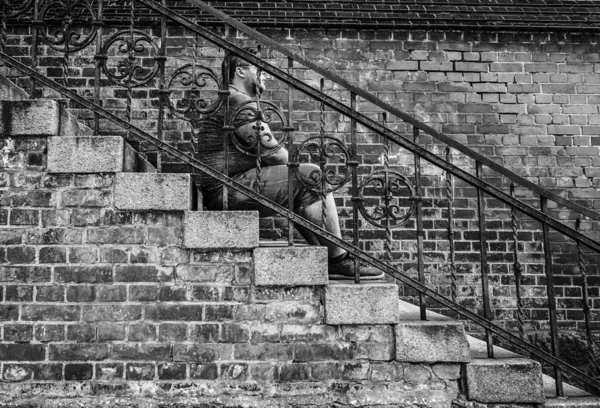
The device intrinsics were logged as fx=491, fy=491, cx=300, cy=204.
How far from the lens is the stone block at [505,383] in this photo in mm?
3328

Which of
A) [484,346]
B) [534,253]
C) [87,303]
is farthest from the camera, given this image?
[534,253]

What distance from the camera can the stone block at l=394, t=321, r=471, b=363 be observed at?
11.0ft

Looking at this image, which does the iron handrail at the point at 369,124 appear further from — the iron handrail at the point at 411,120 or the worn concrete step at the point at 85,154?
the worn concrete step at the point at 85,154

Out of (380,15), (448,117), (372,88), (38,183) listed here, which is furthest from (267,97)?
(38,183)

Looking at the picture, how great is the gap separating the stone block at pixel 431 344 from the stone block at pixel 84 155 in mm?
2287

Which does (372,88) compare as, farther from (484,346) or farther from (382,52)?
(484,346)

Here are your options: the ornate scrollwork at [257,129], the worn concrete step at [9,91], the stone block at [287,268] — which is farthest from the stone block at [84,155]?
the stone block at [287,268]

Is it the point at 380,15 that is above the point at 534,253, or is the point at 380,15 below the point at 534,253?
above

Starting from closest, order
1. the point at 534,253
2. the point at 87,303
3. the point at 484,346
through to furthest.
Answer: the point at 87,303
the point at 484,346
the point at 534,253

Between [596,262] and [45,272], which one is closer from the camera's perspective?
[45,272]

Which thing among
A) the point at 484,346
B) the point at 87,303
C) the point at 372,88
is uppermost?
the point at 372,88

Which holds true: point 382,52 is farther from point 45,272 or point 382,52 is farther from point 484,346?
point 45,272

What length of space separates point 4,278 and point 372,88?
4.71 metres

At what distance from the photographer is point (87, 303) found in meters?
3.34
